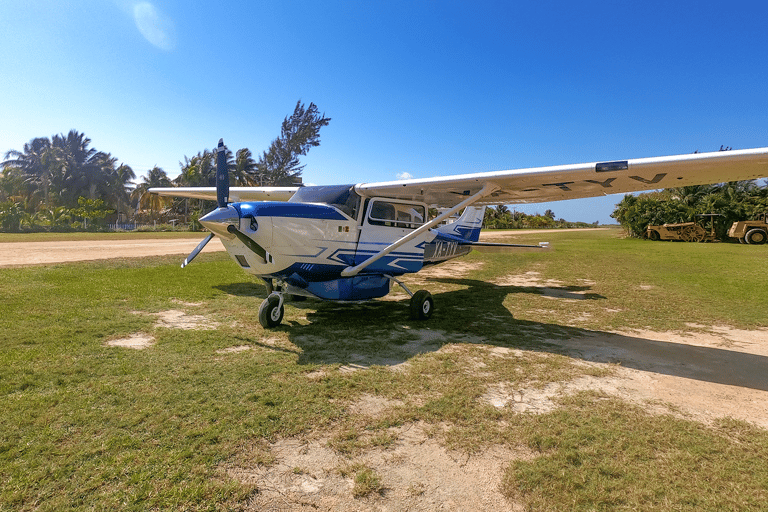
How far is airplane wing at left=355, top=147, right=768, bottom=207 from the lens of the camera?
479 centimetres

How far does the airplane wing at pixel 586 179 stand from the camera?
189 inches

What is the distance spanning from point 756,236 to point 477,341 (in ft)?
118

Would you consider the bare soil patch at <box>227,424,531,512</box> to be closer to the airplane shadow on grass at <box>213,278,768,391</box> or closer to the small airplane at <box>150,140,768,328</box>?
the airplane shadow on grass at <box>213,278,768,391</box>

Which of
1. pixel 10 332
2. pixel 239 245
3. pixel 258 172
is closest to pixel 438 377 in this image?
pixel 239 245

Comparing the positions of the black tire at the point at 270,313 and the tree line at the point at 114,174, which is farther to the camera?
the tree line at the point at 114,174

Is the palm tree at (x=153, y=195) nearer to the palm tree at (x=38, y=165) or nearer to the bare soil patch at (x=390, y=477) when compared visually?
the palm tree at (x=38, y=165)

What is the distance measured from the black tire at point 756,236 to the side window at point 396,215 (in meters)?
34.5

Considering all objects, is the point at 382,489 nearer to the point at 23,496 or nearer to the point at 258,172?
the point at 23,496

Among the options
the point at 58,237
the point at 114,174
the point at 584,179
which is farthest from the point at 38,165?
the point at 584,179

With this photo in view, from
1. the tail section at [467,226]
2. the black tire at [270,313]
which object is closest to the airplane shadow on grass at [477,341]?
the black tire at [270,313]

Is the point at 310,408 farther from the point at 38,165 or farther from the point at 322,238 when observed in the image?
the point at 38,165

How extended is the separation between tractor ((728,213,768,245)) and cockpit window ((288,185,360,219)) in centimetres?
3651

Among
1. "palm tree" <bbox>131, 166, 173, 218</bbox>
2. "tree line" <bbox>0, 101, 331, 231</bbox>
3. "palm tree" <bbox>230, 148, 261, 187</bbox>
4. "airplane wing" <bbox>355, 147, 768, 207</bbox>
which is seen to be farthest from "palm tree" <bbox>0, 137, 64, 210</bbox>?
"airplane wing" <bbox>355, 147, 768, 207</bbox>

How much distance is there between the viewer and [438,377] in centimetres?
412
